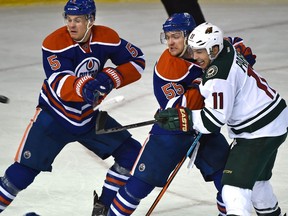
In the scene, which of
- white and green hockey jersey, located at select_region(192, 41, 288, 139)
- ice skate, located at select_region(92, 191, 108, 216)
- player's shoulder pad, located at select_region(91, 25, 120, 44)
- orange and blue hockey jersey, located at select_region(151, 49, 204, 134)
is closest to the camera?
white and green hockey jersey, located at select_region(192, 41, 288, 139)

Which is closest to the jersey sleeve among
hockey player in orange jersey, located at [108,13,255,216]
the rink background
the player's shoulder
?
the player's shoulder

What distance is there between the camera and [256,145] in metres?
4.13

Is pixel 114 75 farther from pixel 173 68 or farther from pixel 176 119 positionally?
pixel 176 119

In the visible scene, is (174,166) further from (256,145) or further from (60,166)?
(60,166)

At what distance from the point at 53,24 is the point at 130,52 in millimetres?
4638

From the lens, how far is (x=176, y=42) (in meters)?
4.25

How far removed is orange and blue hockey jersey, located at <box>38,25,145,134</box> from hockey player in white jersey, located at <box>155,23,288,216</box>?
500 millimetres

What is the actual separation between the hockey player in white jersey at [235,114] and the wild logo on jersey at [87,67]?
19.8 inches

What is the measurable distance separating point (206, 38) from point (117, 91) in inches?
122

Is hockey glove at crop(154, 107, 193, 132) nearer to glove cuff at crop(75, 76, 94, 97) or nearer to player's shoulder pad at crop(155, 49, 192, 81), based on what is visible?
player's shoulder pad at crop(155, 49, 192, 81)

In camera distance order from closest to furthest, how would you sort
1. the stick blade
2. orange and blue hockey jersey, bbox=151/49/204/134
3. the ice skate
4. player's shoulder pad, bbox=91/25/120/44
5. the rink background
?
orange and blue hockey jersey, bbox=151/49/204/134
the stick blade
player's shoulder pad, bbox=91/25/120/44
the ice skate
the rink background

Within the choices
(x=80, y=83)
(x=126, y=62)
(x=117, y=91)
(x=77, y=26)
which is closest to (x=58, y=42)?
(x=77, y=26)

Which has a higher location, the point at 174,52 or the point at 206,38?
the point at 206,38

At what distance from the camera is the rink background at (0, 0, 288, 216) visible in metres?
5.03
